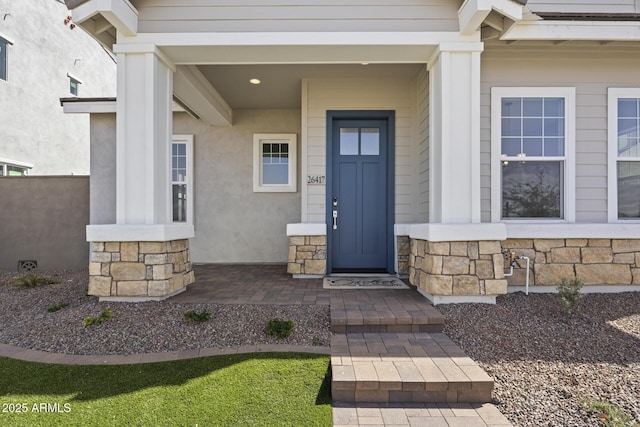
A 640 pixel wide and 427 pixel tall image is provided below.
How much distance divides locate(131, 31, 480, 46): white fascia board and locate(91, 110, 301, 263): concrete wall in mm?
→ 2901

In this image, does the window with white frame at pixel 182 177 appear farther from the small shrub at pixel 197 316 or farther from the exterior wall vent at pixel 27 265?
the small shrub at pixel 197 316

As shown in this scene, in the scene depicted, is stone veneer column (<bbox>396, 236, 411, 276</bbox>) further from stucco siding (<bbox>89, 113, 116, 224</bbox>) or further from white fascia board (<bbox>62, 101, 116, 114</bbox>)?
white fascia board (<bbox>62, 101, 116, 114</bbox>)

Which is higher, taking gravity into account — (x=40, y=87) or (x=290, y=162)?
(x=40, y=87)

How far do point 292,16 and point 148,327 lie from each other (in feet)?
11.2

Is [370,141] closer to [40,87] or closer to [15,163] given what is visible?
[15,163]

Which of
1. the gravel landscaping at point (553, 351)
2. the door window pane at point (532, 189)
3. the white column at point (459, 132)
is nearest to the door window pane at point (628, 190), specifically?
the door window pane at point (532, 189)

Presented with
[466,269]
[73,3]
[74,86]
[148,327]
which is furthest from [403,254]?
[74,86]

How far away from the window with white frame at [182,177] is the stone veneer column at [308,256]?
260cm

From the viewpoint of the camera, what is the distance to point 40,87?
8.05 meters

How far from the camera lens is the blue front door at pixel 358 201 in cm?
538

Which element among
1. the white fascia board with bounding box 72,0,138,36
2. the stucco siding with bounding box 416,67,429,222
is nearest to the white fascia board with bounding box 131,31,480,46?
the white fascia board with bounding box 72,0,138,36

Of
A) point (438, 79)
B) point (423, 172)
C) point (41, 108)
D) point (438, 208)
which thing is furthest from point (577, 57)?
point (41, 108)

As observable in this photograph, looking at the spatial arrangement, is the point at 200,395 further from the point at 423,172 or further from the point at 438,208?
the point at 423,172

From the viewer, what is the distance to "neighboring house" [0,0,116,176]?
7.23m
